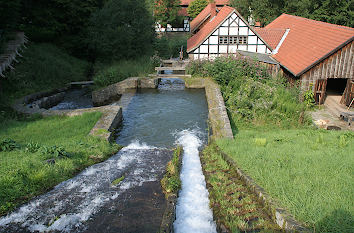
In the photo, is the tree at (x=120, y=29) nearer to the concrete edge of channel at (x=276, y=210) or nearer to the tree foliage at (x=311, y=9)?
the tree foliage at (x=311, y=9)

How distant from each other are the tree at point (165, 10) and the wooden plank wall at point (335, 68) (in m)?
38.0

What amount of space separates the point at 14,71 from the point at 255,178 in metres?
18.7


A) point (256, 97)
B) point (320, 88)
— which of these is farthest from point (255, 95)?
point (320, 88)

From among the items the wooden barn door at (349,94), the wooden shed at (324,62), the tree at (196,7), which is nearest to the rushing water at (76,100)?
the wooden shed at (324,62)

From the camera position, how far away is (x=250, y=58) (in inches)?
733

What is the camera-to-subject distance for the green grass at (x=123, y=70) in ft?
68.5

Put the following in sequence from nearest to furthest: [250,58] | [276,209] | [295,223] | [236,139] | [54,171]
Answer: [295,223], [276,209], [54,171], [236,139], [250,58]

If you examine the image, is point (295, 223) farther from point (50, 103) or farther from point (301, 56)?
point (50, 103)

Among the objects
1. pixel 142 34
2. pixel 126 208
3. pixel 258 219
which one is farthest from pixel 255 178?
pixel 142 34

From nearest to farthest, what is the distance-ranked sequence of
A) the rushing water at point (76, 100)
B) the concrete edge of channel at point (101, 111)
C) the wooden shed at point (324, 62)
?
the concrete edge of channel at point (101, 111) < the wooden shed at point (324, 62) < the rushing water at point (76, 100)

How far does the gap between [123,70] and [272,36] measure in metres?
13.1

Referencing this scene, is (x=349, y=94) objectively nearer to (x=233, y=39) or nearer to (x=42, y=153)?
(x=233, y=39)

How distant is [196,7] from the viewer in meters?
52.5

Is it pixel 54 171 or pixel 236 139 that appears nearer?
pixel 54 171
